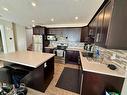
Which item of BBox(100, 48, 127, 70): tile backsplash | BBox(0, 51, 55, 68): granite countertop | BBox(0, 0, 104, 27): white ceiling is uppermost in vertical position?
BBox(0, 0, 104, 27): white ceiling

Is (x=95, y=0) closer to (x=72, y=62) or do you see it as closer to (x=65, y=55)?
(x=65, y=55)

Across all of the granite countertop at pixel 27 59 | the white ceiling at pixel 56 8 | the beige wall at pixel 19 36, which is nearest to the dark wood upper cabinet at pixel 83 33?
the white ceiling at pixel 56 8

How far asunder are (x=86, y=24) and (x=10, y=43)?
5.25 metres

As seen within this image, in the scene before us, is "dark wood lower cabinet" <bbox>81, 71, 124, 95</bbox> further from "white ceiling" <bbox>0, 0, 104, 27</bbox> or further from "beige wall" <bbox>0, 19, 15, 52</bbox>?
"beige wall" <bbox>0, 19, 15, 52</bbox>

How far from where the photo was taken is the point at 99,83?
142 centimetres

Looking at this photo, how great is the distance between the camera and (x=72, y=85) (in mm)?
2289

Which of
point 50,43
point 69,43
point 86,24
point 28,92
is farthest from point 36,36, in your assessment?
point 28,92

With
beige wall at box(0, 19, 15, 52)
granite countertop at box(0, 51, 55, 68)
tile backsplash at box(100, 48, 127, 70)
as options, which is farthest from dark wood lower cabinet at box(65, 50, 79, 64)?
beige wall at box(0, 19, 15, 52)

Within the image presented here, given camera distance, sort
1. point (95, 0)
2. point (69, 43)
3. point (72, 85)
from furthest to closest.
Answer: point (69, 43), point (72, 85), point (95, 0)

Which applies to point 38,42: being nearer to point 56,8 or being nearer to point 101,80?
point 56,8

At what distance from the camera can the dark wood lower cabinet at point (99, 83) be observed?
4.35 feet

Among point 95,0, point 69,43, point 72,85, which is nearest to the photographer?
point 95,0

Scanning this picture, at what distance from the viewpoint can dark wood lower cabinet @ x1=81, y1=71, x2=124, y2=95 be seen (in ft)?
4.35

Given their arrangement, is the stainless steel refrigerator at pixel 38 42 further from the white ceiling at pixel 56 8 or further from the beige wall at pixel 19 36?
the white ceiling at pixel 56 8
